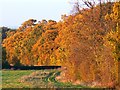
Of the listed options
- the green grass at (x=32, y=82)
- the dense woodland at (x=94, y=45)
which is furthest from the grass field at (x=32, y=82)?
the dense woodland at (x=94, y=45)

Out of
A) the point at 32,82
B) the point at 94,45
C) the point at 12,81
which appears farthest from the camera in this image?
the point at 12,81

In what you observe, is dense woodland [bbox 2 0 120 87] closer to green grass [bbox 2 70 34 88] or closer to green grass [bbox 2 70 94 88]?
green grass [bbox 2 70 94 88]

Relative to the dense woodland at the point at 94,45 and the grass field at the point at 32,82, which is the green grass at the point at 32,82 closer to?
the grass field at the point at 32,82

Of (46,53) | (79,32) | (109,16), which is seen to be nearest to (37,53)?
(46,53)

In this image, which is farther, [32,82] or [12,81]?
[12,81]

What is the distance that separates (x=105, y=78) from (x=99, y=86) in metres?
0.63

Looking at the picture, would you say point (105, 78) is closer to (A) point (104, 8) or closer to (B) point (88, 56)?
(B) point (88, 56)

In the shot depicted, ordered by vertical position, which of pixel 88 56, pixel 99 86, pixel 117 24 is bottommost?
pixel 99 86

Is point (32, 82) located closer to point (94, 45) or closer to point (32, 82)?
point (32, 82)

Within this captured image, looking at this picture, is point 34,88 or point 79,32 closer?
point 34,88

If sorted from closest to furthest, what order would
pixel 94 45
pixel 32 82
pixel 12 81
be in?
pixel 94 45
pixel 32 82
pixel 12 81

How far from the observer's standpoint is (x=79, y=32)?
1139 inches

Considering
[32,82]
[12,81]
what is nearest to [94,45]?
[32,82]

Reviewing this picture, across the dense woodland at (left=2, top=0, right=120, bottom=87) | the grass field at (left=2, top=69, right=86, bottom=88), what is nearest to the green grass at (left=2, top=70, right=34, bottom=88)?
the grass field at (left=2, top=69, right=86, bottom=88)
